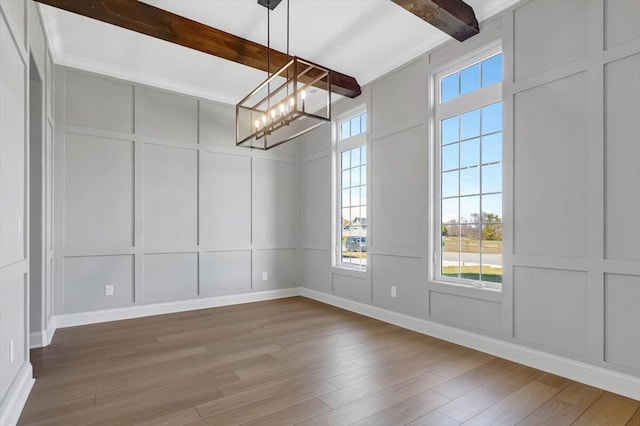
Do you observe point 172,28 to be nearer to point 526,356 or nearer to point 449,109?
point 449,109

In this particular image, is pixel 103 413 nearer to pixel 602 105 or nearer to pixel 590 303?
pixel 590 303

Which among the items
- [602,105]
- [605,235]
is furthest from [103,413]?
[602,105]

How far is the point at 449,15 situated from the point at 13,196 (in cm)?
354

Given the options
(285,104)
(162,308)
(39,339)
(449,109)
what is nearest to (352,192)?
(449,109)

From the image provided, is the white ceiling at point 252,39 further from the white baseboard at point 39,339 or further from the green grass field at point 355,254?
the white baseboard at point 39,339

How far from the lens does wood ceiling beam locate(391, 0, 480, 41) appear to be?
2777 mm

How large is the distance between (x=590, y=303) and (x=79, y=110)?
5.50 m

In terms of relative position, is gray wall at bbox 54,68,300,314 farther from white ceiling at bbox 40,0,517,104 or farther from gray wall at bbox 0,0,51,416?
gray wall at bbox 0,0,51,416

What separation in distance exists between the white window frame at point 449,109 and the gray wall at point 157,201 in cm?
273

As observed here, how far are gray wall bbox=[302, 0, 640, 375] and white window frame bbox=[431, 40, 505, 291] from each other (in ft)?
0.26

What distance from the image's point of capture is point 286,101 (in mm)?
2914

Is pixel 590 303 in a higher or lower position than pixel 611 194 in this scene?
lower

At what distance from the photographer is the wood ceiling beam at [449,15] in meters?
2.78

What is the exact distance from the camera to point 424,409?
2170mm
